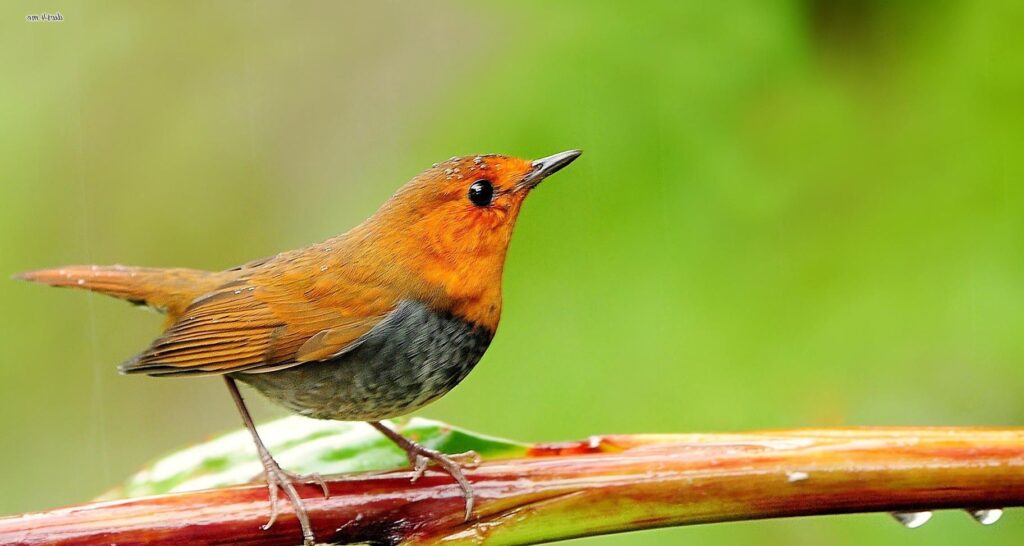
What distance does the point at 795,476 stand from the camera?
6.07 ft

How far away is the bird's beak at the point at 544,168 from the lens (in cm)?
201

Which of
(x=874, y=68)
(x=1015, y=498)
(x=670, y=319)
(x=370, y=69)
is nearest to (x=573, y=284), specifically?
(x=670, y=319)

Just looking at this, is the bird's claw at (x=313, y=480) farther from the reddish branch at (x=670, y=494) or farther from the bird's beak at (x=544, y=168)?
the bird's beak at (x=544, y=168)

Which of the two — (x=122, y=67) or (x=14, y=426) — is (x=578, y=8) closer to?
(x=122, y=67)

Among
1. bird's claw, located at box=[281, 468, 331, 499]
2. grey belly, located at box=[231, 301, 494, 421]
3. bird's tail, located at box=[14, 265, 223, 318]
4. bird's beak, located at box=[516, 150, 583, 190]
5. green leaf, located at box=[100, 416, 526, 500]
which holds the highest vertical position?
bird's beak, located at box=[516, 150, 583, 190]

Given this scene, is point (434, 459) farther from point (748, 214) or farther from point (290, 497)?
point (748, 214)

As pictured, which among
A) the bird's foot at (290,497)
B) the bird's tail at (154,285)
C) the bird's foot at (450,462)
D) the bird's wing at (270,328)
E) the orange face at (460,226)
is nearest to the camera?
the bird's foot at (290,497)

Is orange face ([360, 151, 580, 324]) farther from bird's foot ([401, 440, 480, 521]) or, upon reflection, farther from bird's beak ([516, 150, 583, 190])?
bird's foot ([401, 440, 480, 521])

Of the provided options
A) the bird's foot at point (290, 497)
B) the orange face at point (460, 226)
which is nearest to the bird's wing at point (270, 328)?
the orange face at point (460, 226)

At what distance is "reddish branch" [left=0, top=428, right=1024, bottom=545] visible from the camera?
181cm

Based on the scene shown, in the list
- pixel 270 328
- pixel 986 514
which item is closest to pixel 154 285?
pixel 270 328

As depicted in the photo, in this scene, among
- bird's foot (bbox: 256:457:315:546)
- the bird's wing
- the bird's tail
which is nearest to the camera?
bird's foot (bbox: 256:457:315:546)

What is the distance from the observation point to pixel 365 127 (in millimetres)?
3660

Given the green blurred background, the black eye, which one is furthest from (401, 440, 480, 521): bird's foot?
the green blurred background
